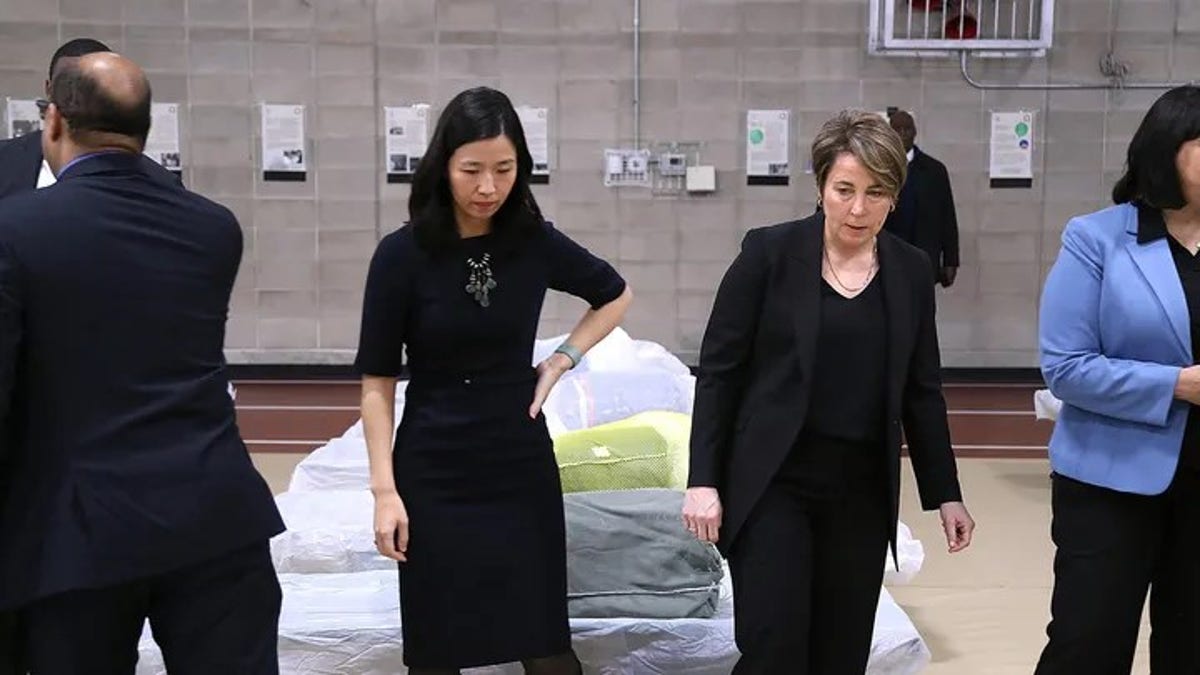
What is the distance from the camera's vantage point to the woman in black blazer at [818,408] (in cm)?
255

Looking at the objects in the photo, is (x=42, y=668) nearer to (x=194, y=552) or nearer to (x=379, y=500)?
(x=194, y=552)

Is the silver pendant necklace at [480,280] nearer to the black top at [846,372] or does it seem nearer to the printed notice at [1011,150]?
the black top at [846,372]

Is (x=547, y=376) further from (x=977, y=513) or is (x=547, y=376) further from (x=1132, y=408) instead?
(x=977, y=513)

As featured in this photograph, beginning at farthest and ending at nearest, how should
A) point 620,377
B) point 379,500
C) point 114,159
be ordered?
point 620,377 < point 379,500 < point 114,159

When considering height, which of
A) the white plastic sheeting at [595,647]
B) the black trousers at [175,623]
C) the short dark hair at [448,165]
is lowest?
the white plastic sheeting at [595,647]

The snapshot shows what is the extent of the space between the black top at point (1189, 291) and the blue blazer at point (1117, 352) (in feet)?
0.06

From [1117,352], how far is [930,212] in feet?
18.5

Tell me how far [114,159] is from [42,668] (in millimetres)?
807

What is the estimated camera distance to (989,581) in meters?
4.90

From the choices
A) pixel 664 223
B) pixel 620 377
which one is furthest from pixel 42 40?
pixel 620 377

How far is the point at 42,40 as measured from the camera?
9055 millimetres

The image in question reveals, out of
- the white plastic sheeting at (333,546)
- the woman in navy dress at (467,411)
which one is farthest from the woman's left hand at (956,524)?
the white plastic sheeting at (333,546)

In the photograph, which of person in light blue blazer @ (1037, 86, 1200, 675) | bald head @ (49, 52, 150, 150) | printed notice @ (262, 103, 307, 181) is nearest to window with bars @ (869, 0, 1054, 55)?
printed notice @ (262, 103, 307, 181)

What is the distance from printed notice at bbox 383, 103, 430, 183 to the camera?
9188 mm
